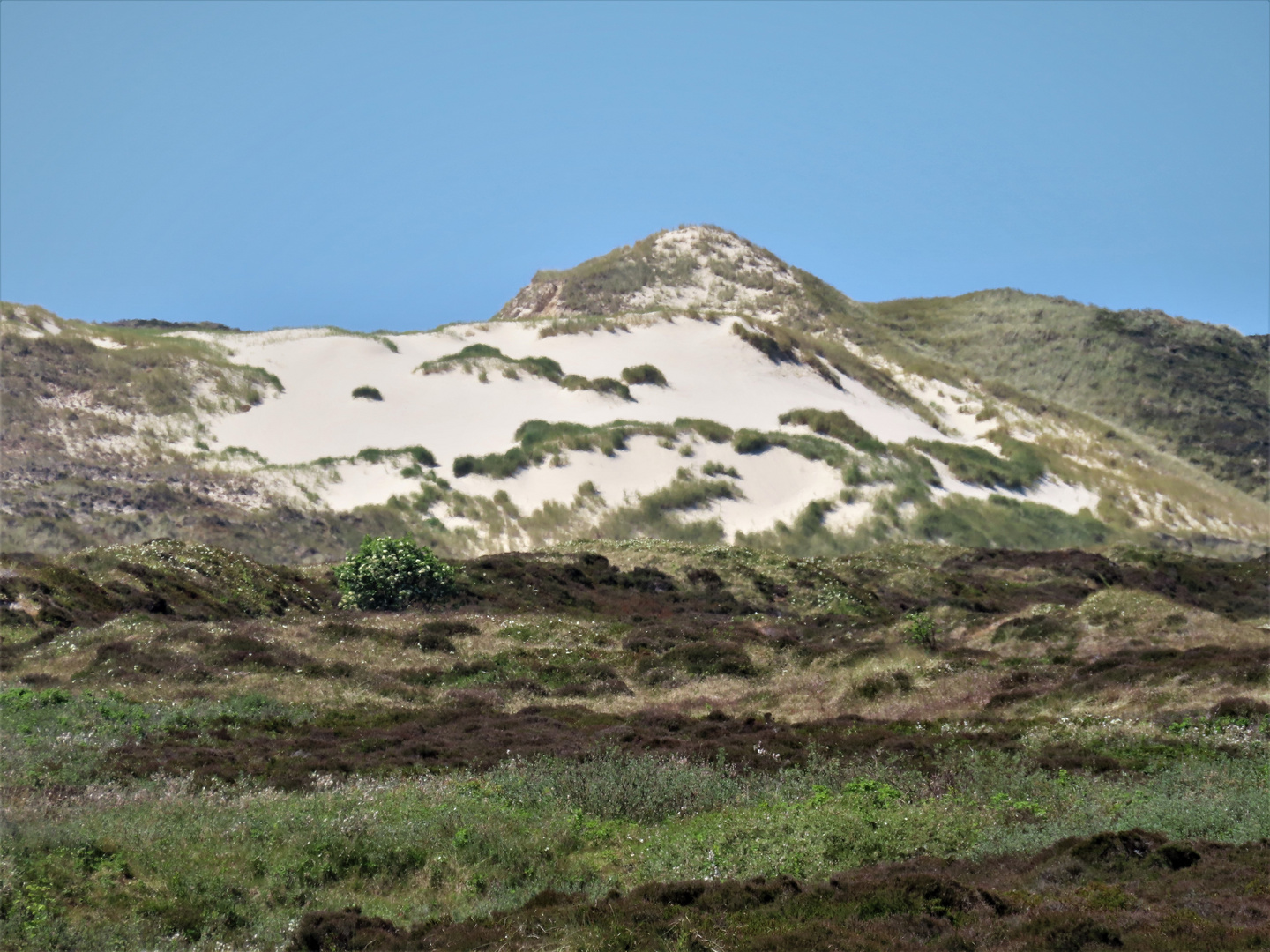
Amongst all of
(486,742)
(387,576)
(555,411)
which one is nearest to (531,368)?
(555,411)

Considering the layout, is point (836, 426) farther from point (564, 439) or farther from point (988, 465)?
point (564, 439)

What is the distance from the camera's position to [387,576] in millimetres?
40625

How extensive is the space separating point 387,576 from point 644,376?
50757 mm

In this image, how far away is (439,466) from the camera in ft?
233

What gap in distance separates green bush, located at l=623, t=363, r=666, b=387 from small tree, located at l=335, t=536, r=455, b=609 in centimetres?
4789

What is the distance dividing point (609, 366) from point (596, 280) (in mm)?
54907

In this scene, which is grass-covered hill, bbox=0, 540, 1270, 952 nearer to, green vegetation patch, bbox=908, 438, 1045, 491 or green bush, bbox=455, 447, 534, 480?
green bush, bbox=455, 447, 534, 480

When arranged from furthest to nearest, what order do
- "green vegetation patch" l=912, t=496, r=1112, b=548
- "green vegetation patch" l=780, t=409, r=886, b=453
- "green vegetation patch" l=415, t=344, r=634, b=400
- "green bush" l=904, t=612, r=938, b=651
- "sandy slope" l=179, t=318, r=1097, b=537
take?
"green vegetation patch" l=415, t=344, r=634, b=400 < "green vegetation patch" l=780, t=409, r=886, b=453 < "green vegetation patch" l=912, t=496, r=1112, b=548 < "sandy slope" l=179, t=318, r=1097, b=537 < "green bush" l=904, t=612, r=938, b=651

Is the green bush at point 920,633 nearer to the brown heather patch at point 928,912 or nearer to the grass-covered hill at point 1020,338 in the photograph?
the brown heather patch at point 928,912

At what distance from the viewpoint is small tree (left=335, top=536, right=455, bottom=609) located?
133 feet

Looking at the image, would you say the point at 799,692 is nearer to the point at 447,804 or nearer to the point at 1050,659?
the point at 1050,659

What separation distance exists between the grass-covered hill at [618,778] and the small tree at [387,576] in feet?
9.65

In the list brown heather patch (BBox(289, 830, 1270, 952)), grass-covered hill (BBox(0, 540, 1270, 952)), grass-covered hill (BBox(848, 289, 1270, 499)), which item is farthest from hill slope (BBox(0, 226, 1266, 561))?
brown heather patch (BBox(289, 830, 1270, 952))

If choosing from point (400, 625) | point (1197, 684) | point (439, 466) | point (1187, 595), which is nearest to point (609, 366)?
point (439, 466)
